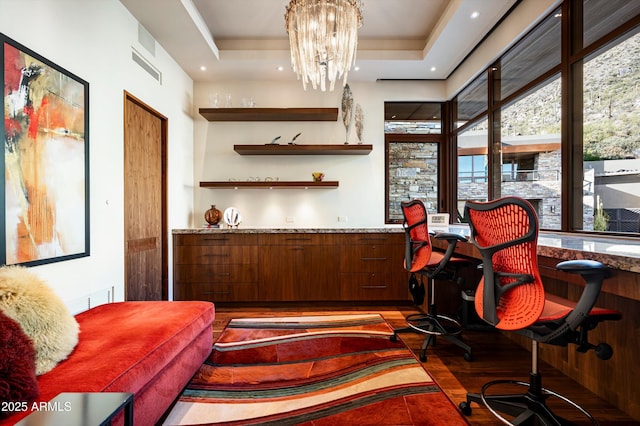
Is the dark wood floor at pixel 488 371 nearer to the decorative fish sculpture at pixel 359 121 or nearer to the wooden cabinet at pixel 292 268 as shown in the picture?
the wooden cabinet at pixel 292 268

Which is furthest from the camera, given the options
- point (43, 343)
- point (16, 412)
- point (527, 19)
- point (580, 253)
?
point (527, 19)

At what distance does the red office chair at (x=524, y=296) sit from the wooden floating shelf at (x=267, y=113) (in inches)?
109

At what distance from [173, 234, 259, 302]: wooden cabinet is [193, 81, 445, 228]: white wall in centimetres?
61

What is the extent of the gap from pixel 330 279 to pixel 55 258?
2614mm

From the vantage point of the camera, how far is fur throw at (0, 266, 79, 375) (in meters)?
1.25

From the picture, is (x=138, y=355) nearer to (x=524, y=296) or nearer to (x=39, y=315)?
(x=39, y=315)

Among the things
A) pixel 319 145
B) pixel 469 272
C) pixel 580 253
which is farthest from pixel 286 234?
pixel 580 253

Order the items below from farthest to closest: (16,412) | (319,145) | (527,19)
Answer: (319,145)
(527,19)
(16,412)

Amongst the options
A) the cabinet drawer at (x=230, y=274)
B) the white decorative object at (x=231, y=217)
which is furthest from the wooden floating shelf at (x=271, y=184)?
the cabinet drawer at (x=230, y=274)

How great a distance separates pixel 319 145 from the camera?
13.5 feet

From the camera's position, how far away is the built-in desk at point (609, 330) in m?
1.37

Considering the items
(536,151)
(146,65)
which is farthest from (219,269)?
(536,151)

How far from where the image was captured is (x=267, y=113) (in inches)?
159

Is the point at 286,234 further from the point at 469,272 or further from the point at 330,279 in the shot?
the point at 469,272
